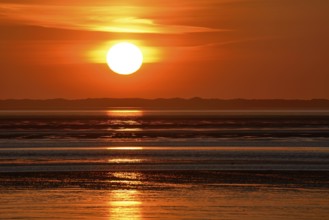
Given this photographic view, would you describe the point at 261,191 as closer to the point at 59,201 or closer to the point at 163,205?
the point at 163,205

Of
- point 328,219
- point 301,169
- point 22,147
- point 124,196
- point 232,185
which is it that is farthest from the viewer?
point 22,147

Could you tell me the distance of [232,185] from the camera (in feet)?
92.1

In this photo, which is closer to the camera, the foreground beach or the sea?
the foreground beach

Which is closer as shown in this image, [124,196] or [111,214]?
[111,214]

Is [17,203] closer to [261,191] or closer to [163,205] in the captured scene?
[163,205]

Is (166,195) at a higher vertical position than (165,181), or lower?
lower

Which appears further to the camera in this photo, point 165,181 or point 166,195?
point 165,181

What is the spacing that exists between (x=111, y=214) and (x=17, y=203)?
3455 mm

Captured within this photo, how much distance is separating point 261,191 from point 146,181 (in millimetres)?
4762

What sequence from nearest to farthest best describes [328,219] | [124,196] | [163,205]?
[328,219]
[163,205]
[124,196]

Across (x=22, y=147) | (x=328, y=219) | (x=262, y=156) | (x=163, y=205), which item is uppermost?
(x=22, y=147)

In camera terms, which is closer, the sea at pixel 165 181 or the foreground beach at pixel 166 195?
the foreground beach at pixel 166 195

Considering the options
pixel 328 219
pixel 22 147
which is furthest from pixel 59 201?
pixel 22 147

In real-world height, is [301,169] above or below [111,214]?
above
